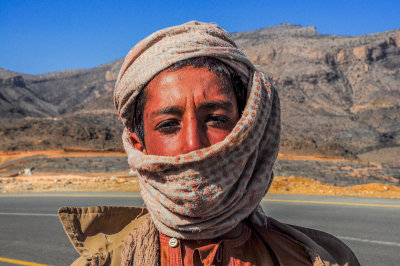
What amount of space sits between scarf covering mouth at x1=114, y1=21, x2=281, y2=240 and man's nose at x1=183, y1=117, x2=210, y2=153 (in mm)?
46

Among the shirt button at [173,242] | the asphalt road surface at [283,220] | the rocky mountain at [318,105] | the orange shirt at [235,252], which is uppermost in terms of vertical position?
the rocky mountain at [318,105]

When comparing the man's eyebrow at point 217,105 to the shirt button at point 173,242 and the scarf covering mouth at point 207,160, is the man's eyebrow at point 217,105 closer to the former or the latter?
the scarf covering mouth at point 207,160

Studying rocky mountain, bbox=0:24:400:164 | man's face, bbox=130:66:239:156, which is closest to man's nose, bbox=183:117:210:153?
man's face, bbox=130:66:239:156

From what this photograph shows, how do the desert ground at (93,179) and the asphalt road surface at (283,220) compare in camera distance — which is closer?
the asphalt road surface at (283,220)

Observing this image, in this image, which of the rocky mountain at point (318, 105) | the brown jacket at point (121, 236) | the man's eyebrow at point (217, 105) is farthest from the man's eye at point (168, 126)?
the rocky mountain at point (318, 105)

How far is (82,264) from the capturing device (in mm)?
1355

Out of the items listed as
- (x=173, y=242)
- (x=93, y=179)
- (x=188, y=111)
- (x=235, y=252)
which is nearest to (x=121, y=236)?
(x=173, y=242)

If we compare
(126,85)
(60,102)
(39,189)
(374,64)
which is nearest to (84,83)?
(60,102)

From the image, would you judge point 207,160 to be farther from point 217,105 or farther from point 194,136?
point 217,105

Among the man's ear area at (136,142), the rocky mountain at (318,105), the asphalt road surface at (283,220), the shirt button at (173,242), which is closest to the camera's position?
the shirt button at (173,242)

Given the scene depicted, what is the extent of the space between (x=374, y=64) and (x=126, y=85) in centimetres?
8053

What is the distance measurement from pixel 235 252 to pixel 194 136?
409mm

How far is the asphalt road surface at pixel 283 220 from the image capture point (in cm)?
569

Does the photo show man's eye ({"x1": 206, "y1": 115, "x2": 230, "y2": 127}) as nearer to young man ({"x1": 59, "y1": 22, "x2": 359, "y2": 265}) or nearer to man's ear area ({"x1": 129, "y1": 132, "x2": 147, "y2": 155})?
young man ({"x1": 59, "y1": 22, "x2": 359, "y2": 265})
